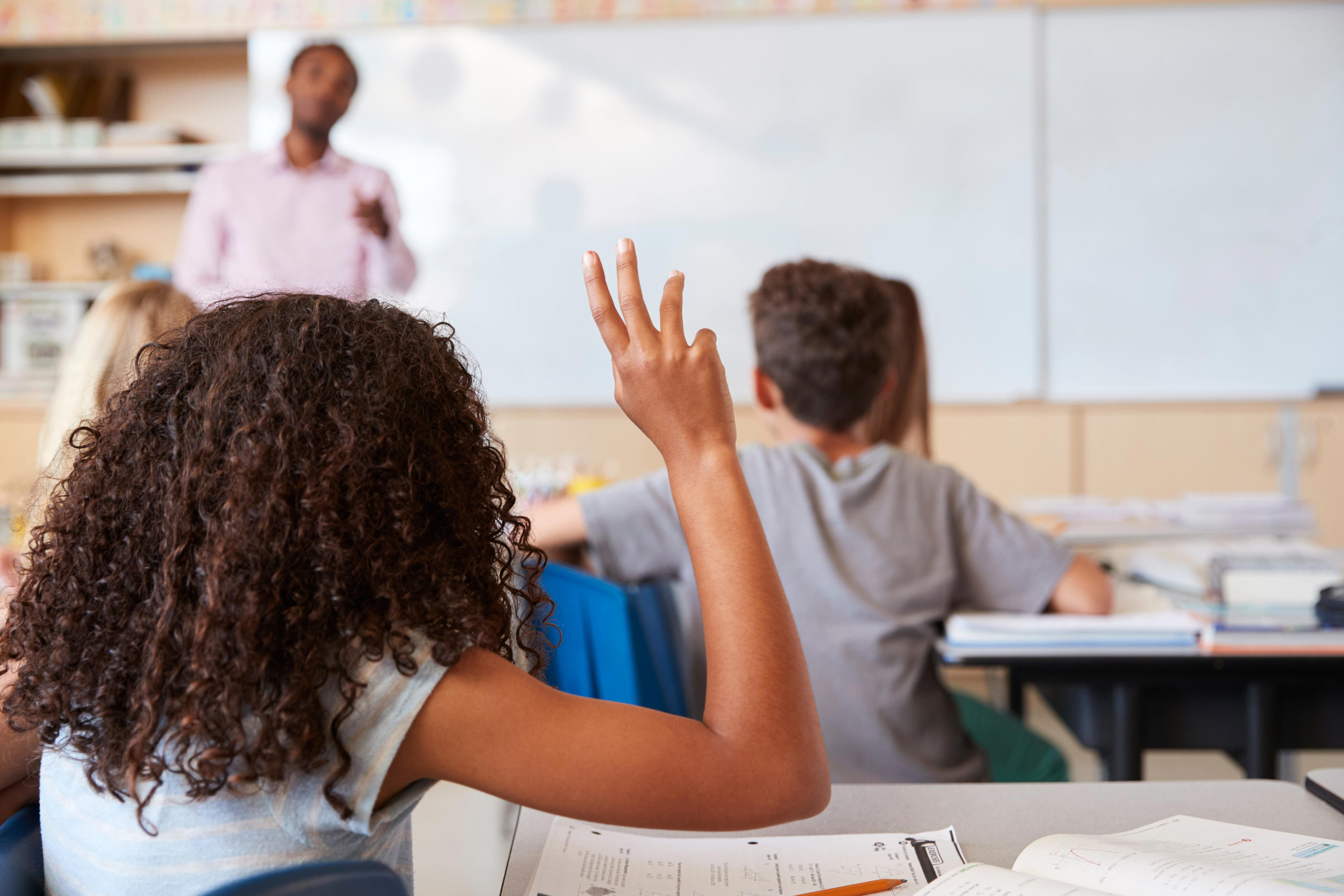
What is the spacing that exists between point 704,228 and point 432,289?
938 millimetres

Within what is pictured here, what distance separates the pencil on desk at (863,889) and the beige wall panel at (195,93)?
4.05 metres

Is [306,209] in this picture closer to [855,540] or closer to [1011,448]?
[1011,448]

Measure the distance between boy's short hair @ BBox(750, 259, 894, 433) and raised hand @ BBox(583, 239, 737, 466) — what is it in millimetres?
820

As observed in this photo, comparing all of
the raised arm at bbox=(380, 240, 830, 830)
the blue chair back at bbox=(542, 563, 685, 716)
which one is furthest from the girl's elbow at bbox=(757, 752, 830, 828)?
the blue chair back at bbox=(542, 563, 685, 716)

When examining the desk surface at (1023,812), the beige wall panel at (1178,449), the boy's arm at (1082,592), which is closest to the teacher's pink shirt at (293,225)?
the beige wall panel at (1178,449)

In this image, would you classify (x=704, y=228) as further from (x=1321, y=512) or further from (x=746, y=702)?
(x=746, y=702)

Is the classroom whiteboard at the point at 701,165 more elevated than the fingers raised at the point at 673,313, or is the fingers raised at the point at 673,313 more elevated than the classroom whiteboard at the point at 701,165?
the classroom whiteboard at the point at 701,165

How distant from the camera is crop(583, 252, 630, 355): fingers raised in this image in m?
0.66

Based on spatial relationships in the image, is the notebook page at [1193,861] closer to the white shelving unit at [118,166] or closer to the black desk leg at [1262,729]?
the black desk leg at [1262,729]

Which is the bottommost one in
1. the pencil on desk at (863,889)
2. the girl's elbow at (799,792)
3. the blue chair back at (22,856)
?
the pencil on desk at (863,889)

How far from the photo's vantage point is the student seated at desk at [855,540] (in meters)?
1.34

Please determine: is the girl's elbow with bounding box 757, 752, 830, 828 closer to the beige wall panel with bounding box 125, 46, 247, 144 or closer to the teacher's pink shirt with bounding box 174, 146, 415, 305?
the teacher's pink shirt with bounding box 174, 146, 415, 305

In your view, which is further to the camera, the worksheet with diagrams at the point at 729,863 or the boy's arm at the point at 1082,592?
the boy's arm at the point at 1082,592

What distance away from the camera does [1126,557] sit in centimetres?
188
